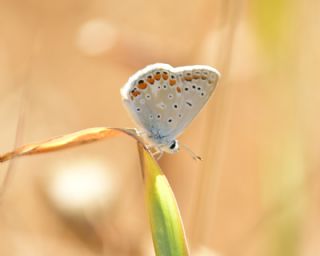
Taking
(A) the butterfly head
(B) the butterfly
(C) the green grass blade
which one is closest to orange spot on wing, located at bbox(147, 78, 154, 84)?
(B) the butterfly

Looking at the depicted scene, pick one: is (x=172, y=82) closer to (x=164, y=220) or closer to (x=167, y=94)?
(x=167, y=94)

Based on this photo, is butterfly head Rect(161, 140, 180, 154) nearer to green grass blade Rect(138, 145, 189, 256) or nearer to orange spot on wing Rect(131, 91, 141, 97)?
orange spot on wing Rect(131, 91, 141, 97)

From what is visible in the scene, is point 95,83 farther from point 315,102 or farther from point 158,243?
point 158,243

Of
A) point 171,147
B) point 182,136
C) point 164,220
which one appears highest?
point 164,220

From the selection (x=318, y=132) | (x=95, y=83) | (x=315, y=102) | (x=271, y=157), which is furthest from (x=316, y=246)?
(x=95, y=83)

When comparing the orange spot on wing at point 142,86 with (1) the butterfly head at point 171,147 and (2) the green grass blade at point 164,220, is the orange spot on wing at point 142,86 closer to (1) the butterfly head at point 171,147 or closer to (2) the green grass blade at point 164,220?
(1) the butterfly head at point 171,147

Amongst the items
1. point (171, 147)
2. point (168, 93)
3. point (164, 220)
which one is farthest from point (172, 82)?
point (164, 220)

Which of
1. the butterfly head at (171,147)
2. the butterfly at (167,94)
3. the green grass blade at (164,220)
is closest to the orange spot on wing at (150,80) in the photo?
the butterfly at (167,94)

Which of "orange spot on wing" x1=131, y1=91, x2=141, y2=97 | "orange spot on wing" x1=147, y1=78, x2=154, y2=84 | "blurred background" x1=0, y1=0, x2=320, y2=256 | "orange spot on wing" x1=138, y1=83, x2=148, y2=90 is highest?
"orange spot on wing" x1=147, y1=78, x2=154, y2=84
